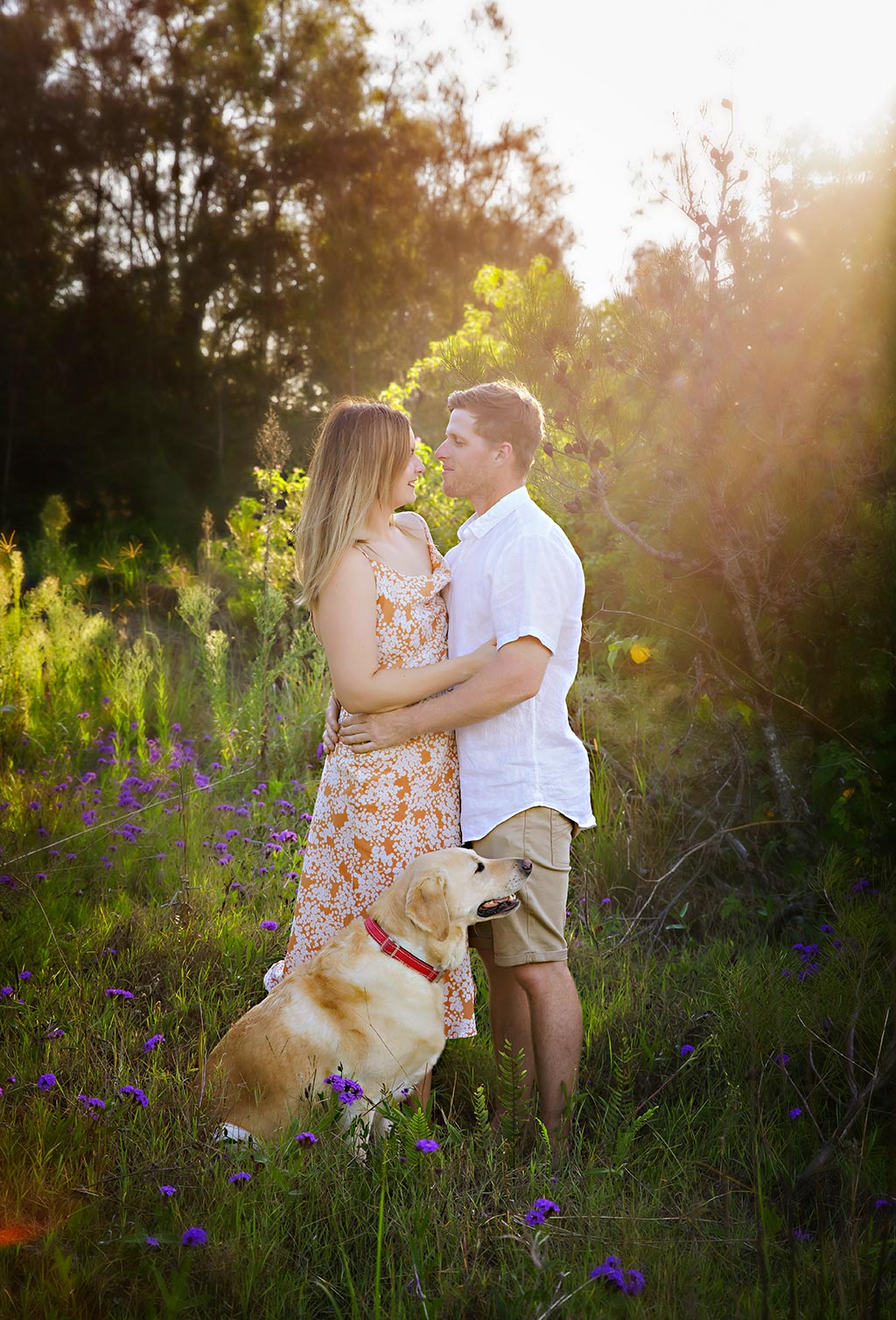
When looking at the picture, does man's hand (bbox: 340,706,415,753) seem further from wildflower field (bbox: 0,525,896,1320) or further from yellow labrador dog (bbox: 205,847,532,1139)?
wildflower field (bbox: 0,525,896,1320)

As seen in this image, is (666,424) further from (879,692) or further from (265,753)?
(265,753)

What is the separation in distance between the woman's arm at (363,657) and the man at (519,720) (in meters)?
0.06

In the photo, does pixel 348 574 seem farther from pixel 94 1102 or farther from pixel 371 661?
pixel 94 1102

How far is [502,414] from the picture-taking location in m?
3.03

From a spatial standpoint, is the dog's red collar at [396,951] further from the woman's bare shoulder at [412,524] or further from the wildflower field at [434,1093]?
the woman's bare shoulder at [412,524]

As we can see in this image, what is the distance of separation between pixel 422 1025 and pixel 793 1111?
3.50 ft

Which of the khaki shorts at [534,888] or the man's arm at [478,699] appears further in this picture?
the khaki shorts at [534,888]

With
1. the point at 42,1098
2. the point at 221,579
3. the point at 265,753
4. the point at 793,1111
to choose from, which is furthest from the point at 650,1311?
the point at 221,579

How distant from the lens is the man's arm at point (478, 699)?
2816mm

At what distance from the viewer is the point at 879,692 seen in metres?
3.83

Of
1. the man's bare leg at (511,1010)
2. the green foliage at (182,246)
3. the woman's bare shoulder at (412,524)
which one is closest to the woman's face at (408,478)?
the woman's bare shoulder at (412,524)

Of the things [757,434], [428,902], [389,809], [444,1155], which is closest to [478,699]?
[389,809]

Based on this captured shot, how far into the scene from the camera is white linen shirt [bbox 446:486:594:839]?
286 cm

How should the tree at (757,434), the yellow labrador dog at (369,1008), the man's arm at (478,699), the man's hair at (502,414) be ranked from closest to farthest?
the yellow labrador dog at (369,1008) → the man's arm at (478,699) → the man's hair at (502,414) → the tree at (757,434)
